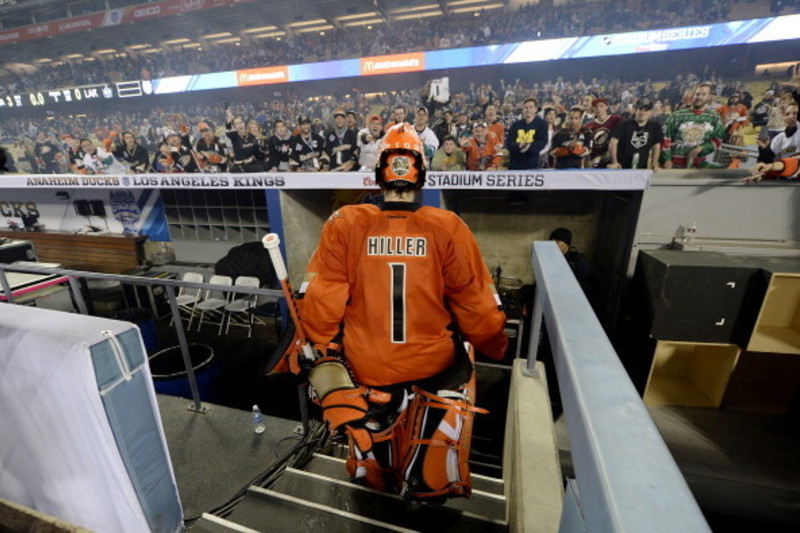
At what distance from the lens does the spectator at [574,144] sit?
5.64m

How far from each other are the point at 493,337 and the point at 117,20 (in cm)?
2857

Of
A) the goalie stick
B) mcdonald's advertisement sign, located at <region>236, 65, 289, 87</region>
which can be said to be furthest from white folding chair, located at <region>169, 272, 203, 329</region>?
mcdonald's advertisement sign, located at <region>236, 65, 289, 87</region>

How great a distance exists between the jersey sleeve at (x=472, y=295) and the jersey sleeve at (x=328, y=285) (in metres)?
0.52

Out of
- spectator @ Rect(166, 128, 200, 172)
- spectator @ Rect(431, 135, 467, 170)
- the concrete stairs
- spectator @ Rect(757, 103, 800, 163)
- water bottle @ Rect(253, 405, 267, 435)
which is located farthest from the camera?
spectator @ Rect(166, 128, 200, 172)

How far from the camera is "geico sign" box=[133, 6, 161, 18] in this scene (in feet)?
64.5

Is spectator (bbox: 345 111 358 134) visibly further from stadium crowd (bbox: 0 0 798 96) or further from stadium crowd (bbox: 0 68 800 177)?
stadium crowd (bbox: 0 0 798 96)

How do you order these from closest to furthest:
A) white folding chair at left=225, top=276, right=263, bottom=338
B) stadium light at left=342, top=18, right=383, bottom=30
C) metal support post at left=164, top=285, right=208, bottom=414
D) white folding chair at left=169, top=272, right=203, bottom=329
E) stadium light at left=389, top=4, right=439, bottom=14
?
metal support post at left=164, top=285, right=208, bottom=414 → white folding chair at left=225, top=276, right=263, bottom=338 → white folding chair at left=169, top=272, right=203, bottom=329 → stadium light at left=389, top=4, right=439, bottom=14 → stadium light at left=342, top=18, right=383, bottom=30

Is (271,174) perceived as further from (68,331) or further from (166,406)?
(68,331)

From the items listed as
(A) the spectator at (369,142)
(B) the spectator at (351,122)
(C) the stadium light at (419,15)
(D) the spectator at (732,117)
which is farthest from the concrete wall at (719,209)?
(C) the stadium light at (419,15)

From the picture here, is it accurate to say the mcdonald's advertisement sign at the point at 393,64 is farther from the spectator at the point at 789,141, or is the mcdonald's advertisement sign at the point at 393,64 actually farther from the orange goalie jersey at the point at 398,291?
the orange goalie jersey at the point at 398,291

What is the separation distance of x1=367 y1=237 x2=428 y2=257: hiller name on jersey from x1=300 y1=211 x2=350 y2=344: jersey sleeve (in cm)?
20

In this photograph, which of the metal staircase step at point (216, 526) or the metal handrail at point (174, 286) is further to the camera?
the metal handrail at point (174, 286)

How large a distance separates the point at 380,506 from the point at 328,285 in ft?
4.18

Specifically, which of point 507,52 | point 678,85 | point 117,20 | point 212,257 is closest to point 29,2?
point 117,20
